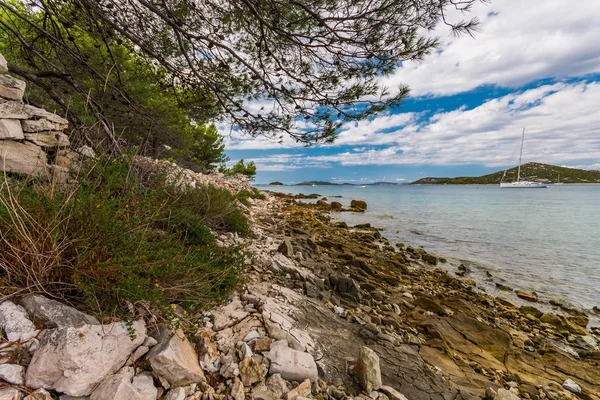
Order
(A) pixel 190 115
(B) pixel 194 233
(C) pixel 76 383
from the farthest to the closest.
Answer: (A) pixel 190 115 < (B) pixel 194 233 < (C) pixel 76 383

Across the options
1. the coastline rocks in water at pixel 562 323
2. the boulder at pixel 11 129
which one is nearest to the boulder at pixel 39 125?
the boulder at pixel 11 129

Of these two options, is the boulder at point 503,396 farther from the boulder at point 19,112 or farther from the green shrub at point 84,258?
the boulder at point 19,112

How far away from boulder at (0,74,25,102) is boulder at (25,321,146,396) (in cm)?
440

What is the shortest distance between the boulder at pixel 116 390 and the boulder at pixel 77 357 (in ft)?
0.20

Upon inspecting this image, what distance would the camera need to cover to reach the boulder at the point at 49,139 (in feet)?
13.6

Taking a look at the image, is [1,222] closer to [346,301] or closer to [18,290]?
[18,290]

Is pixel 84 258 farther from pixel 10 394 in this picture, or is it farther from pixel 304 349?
pixel 304 349

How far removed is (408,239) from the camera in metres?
12.0

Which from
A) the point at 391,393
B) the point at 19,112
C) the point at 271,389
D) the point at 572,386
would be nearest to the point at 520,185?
the point at 572,386

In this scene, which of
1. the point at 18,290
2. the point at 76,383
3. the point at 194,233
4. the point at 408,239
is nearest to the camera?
the point at 76,383

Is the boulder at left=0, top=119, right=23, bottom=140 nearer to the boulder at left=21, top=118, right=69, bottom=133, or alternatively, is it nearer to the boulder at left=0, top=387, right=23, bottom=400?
the boulder at left=21, top=118, right=69, bottom=133

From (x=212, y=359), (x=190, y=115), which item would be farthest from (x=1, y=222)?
(x=190, y=115)

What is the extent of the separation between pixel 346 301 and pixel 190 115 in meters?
4.56

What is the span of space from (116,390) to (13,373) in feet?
1.78
